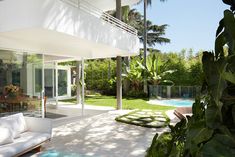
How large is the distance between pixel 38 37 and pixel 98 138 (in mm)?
4512

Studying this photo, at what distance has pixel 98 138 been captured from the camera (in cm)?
896

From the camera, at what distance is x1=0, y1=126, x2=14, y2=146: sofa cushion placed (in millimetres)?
6266

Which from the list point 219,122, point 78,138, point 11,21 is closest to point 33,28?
point 11,21

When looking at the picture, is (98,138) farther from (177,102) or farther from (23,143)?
(177,102)

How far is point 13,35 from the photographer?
348 inches

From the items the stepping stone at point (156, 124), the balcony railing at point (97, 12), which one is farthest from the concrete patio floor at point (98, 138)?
the balcony railing at point (97, 12)

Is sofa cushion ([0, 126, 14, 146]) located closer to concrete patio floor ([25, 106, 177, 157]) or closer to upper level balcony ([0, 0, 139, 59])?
concrete patio floor ([25, 106, 177, 157])

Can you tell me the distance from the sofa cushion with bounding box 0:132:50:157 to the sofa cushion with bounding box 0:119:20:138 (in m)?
0.18

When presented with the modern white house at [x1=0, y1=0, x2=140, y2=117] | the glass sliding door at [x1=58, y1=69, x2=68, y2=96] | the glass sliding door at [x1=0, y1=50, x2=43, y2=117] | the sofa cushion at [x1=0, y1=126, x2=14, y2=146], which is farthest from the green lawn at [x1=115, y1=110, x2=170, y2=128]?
the glass sliding door at [x1=58, y1=69, x2=68, y2=96]

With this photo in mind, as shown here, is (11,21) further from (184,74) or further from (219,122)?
(184,74)

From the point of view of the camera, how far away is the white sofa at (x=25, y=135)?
6.01m

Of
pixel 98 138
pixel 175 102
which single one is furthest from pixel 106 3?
pixel 98 138

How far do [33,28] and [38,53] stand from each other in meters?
3.76

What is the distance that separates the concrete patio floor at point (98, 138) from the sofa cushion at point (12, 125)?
88 cm
